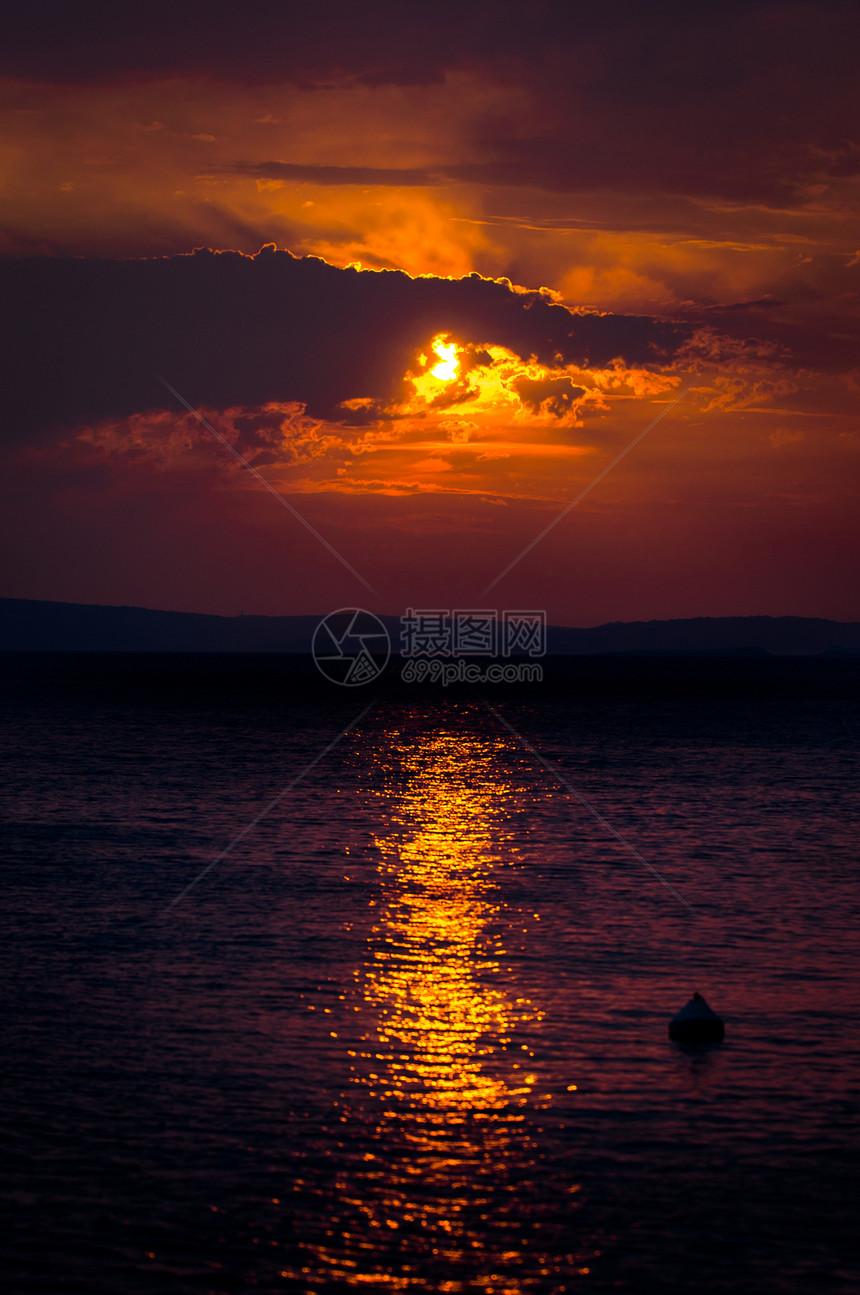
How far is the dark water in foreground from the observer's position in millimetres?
11336

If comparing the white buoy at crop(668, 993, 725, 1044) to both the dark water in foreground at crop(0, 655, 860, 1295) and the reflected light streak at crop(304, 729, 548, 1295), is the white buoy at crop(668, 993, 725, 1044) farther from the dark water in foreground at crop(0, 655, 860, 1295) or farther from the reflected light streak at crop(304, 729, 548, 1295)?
the reflected light streak at crop(304, 729, 548, 1295)

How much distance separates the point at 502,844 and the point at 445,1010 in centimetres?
1831

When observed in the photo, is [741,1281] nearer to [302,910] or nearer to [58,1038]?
[58,1038]

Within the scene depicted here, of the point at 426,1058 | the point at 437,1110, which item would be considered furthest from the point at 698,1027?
the point at 437,1110

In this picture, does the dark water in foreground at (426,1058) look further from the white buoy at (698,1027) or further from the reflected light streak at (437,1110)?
the white buoy at (698,1027)

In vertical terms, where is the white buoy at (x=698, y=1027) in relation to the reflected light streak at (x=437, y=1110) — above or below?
above

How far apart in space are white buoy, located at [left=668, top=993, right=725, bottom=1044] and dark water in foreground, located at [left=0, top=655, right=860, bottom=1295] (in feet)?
0.88

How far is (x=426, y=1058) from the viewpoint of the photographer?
1639 cm

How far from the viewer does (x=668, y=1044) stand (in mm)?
16844

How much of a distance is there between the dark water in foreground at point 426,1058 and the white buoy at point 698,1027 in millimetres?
269

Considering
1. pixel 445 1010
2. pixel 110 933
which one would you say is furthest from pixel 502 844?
pixel 445 1010

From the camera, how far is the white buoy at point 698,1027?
16.9m

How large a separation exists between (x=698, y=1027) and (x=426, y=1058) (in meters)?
4.00

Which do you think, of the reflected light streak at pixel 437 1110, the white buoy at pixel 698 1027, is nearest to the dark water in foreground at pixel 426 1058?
the reflected light streak at pixel 437 1110
